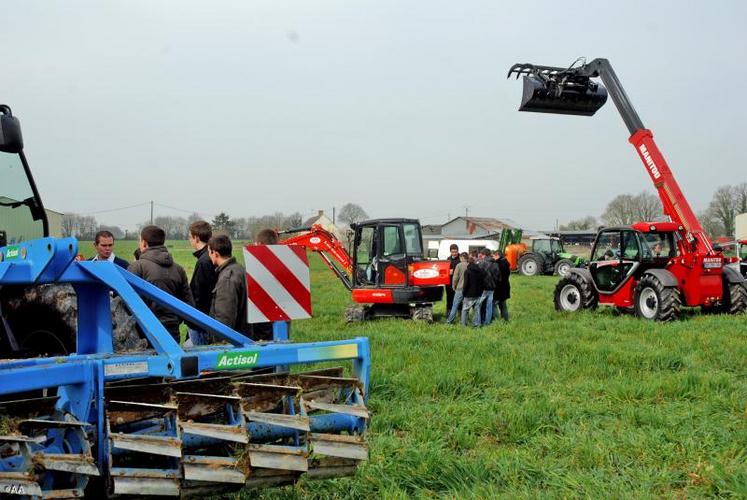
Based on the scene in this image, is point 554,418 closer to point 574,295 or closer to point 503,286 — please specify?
point 503,286

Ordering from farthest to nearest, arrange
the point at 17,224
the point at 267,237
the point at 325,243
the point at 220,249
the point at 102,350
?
the point at 325,243 → the point at 267,237 → the point at 220,249 → the point at 17,224 → the point at 102,350

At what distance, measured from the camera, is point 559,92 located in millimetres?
14000

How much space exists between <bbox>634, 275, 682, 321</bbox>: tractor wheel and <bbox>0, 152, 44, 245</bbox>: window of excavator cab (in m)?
11.1

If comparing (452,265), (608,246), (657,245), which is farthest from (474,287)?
(657,245)

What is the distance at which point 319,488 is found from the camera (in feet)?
14.1

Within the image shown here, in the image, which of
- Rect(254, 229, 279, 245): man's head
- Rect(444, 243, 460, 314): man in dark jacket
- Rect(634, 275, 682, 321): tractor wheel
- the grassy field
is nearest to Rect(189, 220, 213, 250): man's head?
Rect(254, 229, 279, 245): man's head

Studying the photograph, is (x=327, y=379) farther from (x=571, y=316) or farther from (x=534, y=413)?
(x=571, y=316)

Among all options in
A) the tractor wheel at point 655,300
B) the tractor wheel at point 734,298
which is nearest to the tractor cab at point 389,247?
the tractor wheel at point 655,300

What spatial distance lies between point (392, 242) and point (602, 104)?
483 centimetres

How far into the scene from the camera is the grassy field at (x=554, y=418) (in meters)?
4.48

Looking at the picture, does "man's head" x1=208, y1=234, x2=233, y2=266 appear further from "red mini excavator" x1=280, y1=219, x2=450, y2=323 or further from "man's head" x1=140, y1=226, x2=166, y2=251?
"red mini excavator" x1=280, y1=219, x2=450, y2=323

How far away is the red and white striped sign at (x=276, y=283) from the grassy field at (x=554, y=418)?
1029 mm

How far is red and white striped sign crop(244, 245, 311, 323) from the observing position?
4602mm

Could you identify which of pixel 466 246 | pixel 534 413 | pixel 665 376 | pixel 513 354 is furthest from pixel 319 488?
pixel 466 246
